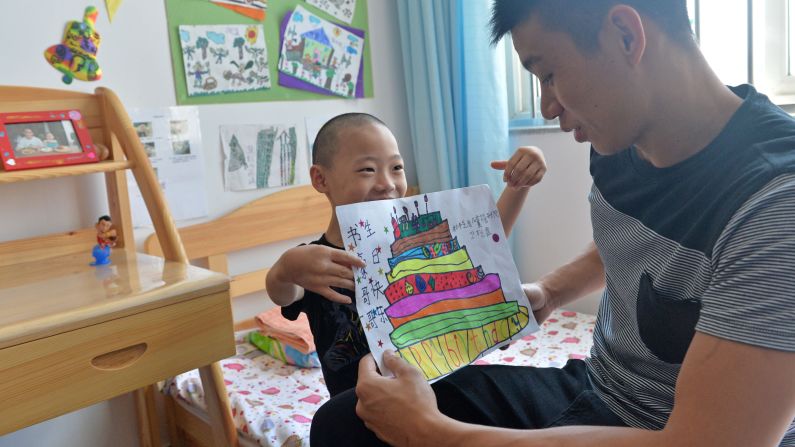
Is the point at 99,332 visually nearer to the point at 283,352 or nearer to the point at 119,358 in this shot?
the point at 119,358

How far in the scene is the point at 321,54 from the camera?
81.7 inches

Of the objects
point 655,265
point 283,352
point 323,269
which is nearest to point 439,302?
point 323,269

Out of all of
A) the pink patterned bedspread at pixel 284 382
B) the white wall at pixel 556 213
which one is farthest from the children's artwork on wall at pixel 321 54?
the pink patterned bedspread at pixel 284 382

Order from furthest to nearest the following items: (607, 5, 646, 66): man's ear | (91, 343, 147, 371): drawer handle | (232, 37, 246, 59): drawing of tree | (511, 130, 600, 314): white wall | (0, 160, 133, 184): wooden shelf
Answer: (511, 130, 600, 314): white wall
(232, 37, 246, 59): drawing of tree
(0, 160, 133, 184): wooden shelf
(91, 343, 147, 371): drawer handle
(607, 5, 646, 66): man's ear

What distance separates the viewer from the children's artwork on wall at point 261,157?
1907mm

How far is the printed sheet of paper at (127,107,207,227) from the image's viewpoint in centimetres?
173

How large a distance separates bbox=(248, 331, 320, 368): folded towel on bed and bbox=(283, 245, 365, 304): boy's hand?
80cm

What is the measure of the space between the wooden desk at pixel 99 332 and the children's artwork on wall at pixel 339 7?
1.07m

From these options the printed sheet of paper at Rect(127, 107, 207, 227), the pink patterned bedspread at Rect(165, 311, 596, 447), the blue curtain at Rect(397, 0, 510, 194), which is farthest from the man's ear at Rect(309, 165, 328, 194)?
the blue curtain at Rect(397, 0, 510, 194)

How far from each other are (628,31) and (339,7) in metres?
1.56

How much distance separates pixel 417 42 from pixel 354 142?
116 centimetres

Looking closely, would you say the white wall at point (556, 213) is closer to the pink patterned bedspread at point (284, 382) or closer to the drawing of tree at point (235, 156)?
the pink patterned bedspread at point (284, 382)

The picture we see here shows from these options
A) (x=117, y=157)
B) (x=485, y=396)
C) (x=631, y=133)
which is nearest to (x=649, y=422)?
(x=485, y=396)

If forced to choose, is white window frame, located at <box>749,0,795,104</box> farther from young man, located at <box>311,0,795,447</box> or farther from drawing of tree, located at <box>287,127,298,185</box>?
drawing of tree, located at <box>287,127,298,185</box>
